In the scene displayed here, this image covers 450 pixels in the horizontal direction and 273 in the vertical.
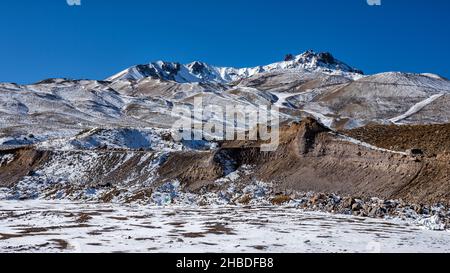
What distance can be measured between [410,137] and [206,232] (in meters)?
30.9

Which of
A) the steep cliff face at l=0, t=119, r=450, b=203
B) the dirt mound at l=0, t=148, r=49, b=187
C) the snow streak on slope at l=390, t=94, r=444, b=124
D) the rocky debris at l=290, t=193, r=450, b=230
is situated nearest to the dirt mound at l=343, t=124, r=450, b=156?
the steep cliff face at l=0, t=119, r=450, b=203

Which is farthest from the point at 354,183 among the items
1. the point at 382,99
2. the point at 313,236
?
the point at 382,99

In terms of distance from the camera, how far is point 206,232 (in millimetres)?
25484

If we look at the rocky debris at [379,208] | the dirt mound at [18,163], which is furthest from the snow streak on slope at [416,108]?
the rocky debris at [379,208]

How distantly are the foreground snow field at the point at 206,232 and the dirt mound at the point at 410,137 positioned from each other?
54.0ft

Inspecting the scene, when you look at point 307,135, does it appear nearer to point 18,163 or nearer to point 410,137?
point 410,137

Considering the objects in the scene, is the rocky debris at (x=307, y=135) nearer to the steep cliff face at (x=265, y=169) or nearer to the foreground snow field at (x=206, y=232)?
the steep cliff face at (x=265, y=169)

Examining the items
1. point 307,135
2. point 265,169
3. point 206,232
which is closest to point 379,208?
point 206,232

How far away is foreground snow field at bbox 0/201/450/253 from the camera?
20.9 metres

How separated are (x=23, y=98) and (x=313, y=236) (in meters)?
154

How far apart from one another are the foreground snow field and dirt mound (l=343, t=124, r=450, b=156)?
16.5m

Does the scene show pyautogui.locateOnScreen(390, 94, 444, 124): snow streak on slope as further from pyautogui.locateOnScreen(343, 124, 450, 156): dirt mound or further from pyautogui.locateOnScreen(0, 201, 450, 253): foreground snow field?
pyautogui.locateOnScreen(0, 201, 450, 253): foreground snow field

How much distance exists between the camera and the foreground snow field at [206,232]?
68.7 ft

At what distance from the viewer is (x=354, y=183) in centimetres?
4062
